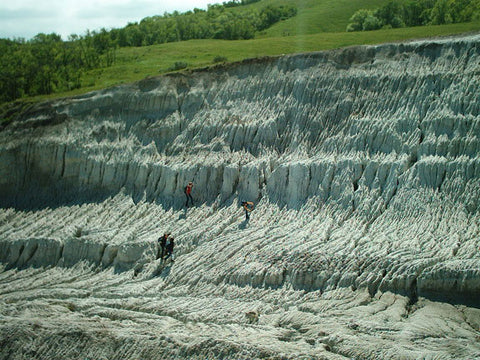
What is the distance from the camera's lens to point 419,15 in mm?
52000

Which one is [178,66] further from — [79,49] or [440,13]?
[440,13]

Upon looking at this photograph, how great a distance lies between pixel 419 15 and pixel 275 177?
34.3 meters

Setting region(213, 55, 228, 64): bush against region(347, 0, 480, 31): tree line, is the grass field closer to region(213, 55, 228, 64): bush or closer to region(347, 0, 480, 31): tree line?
region(213, 55, 228, 64): bush

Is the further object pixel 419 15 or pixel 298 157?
pixel 419 15

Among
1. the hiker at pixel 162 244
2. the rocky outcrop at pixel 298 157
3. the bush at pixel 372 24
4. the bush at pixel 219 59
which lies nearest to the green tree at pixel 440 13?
the bush at pixel 372 24

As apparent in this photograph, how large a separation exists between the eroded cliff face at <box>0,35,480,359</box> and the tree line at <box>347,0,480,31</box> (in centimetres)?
2315


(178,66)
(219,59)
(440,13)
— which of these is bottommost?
(178,66)

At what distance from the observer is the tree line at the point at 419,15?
4606cm

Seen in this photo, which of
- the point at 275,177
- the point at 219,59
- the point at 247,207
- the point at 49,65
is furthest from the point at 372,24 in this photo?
the point at 247,207

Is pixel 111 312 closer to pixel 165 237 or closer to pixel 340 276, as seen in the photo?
pixel 165 237

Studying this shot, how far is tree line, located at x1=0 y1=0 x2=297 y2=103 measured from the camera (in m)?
40.6

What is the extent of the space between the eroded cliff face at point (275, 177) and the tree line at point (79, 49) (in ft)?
25.2

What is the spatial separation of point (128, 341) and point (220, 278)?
4903 mm

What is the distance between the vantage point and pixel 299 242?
22.5 m
